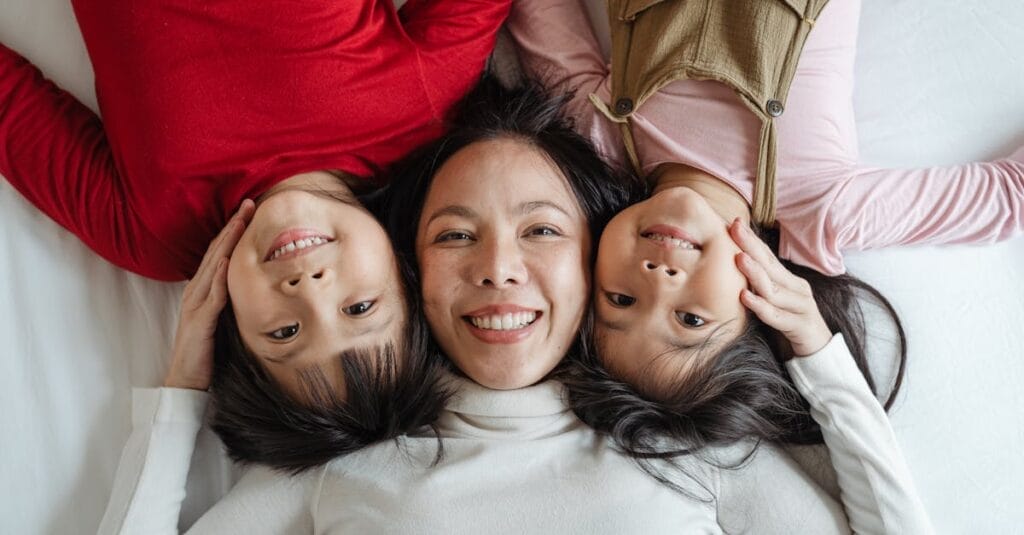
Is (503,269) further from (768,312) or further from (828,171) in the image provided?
(828,171)

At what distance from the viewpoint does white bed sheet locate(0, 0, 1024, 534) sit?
1221 mm

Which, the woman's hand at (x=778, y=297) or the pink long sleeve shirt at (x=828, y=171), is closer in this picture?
the woman's hand at (x=778, y=297)

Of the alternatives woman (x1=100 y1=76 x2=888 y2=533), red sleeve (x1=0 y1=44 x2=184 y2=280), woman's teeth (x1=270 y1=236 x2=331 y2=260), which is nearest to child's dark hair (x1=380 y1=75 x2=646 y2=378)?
woman (x1=100 y1=76 x2=888 y2=533)

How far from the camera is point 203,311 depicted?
1153 millimetres

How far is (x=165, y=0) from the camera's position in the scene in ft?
3.64

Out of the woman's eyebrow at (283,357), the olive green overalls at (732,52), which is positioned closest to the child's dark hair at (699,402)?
the olive green overalls at (732,52)

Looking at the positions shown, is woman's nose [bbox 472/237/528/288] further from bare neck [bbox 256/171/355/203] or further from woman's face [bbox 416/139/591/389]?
bare neck [bbox 256/171/355/203]

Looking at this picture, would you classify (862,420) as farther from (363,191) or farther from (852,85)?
(363,191)

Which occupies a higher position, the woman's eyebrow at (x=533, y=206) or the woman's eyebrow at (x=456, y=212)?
the woman's eyebrow at (x=533, y=206)

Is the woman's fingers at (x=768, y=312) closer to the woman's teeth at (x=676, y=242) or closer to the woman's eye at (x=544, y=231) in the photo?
the woman's teeth at (x=676, y=242)

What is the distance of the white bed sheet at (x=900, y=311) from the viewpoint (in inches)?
48.1

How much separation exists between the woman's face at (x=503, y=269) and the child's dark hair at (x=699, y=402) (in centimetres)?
8

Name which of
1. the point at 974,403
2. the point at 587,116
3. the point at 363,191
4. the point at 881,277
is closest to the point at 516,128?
the point at 587,116

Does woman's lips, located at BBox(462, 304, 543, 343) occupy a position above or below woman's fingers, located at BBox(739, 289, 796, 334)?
below
